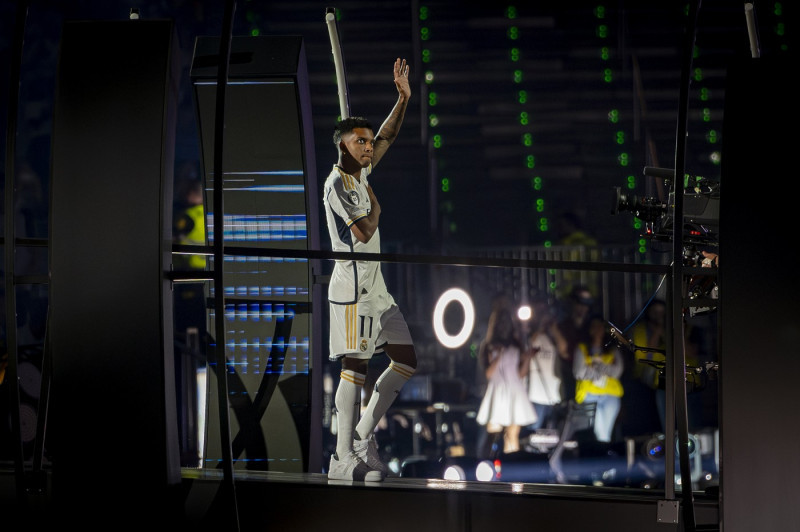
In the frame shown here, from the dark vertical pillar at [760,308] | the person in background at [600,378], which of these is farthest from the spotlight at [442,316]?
the person in background at [600,378]

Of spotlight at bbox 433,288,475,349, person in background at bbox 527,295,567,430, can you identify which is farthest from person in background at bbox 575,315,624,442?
spotlight at bbox 433,288,475,349

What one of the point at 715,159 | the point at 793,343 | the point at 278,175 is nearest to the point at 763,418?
the point at 793,343

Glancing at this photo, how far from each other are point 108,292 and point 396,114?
1.87 metres

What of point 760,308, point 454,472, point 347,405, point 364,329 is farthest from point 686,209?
point 454,472

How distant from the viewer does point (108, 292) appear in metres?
2.63

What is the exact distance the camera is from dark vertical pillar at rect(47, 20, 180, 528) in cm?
262

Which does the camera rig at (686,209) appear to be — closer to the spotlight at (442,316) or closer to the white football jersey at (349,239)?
the spotlight at (442,316)

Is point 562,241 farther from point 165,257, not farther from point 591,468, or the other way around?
point 165,257

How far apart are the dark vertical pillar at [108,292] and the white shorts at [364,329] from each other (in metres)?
1.20

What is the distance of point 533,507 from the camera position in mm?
2844

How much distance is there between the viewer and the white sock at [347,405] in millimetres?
3619

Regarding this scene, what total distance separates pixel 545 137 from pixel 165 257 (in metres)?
6.73

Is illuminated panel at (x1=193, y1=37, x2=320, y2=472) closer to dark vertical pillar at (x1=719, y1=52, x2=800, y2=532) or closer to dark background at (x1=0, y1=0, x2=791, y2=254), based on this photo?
dark vertical pillar at (x1=719, y1=52, x2=800, y2=532)

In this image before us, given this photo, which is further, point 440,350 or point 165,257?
point 440,350
